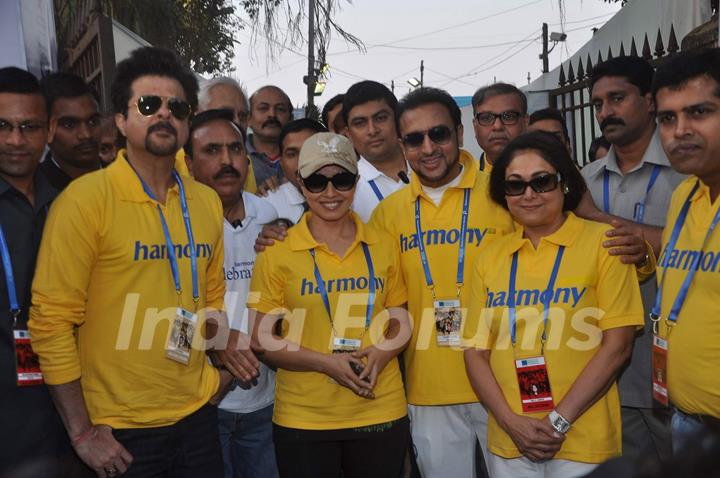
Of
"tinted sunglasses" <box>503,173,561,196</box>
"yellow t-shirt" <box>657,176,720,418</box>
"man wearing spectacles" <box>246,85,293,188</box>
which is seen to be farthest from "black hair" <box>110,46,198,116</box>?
"man wearing spectacles" <box>246,85,293,188</box>

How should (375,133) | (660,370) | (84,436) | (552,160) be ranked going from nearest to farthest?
(84,436), (660,370), (552,160), (375,133)

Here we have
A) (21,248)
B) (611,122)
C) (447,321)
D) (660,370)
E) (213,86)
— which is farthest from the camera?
(213,86)

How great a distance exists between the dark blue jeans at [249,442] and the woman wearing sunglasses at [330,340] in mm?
486

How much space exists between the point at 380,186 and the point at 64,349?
2.43m

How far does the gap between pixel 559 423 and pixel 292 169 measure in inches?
102

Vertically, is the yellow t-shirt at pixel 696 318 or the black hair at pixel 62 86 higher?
the black hair at pixel 62 86

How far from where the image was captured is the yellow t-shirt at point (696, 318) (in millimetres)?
2779

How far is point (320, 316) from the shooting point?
3406 millimetres

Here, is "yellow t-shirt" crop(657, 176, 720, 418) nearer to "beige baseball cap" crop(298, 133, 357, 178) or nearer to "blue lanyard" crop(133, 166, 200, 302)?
"beige baseball cap" crop(298, 133, 357, 178)

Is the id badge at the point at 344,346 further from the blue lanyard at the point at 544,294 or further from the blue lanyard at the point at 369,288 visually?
the blue lanyard at the point at 544,294

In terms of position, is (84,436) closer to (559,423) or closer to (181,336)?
(181,336)

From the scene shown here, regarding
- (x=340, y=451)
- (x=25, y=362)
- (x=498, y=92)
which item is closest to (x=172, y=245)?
(x=25, y=362)

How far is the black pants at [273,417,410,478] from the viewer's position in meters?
3.38

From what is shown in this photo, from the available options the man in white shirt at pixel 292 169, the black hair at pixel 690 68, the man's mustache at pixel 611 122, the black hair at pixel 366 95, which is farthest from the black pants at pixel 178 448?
the man's mustache at pixel 611 122
